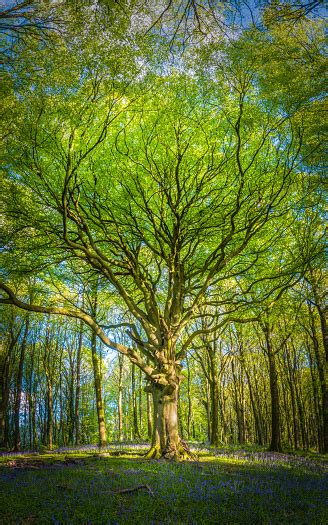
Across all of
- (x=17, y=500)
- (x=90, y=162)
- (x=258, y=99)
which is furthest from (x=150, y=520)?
(x=258, y=99)

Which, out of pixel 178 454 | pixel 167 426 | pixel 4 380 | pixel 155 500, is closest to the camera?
pixel 155 500

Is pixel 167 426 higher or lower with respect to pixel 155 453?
higher

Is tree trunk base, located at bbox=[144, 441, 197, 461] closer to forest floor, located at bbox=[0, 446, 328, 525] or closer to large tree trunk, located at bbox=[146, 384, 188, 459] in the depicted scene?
large tree trunk, located at bbox=[146, 384, 188, 459]

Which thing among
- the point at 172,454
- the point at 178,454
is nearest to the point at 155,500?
the point at 172,454

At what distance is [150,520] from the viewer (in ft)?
14.2

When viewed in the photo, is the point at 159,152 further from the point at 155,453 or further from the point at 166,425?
the point at 155,453

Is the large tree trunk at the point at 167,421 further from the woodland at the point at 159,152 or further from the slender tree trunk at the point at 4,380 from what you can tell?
the slender tree trunk at the point at 4,380

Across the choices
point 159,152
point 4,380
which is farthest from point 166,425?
point 4,380

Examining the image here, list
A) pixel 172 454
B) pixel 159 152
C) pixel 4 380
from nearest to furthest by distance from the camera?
pixel 172 454 < pixel 159 152 < pixel 4 380

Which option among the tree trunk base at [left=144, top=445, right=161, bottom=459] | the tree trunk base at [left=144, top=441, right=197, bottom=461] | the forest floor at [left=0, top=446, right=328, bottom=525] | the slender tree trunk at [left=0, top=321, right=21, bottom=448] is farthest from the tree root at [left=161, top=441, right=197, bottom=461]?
the slender tree trunk at [left=0, top=321, right=21, bottom=448]

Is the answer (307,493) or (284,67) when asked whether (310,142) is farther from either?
(307,493)

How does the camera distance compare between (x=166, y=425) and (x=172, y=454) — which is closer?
(x=172, y=454)

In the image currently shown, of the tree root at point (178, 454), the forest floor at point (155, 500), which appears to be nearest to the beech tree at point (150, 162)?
the tree root at point (178, 454)

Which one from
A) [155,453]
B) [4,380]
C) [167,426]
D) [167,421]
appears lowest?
[155,453]
